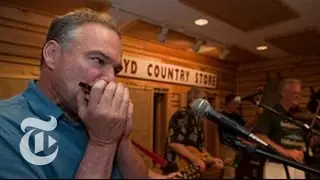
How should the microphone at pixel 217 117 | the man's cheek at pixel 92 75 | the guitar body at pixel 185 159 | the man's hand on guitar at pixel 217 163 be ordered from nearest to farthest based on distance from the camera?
1. the man's cheek at pixel 92 75
2. the microphone at pixel 217 117
3. the guitar body at pixel 185 159
4. the man's hand on guitar at pixel 217 163

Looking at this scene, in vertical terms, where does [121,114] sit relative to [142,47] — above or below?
below

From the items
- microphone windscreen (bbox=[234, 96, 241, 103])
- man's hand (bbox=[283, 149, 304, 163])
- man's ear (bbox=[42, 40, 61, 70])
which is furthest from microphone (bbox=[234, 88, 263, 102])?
man's ear (bbox=[42, 40, 61, 70])

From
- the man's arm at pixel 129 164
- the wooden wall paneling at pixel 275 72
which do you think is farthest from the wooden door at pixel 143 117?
the wooden wall paneling at pixel 275 72

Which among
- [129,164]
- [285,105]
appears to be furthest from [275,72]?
[129,164]

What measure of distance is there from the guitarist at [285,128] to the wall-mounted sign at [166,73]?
5.8 inches

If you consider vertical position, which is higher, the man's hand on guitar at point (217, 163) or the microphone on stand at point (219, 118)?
the microphone on stand at point (219, 118)

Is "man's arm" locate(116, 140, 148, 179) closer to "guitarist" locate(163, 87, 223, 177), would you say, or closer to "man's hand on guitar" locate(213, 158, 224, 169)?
"guitarist" locate(163, 87, 223, 177)

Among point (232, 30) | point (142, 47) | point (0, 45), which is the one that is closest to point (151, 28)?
point (142, 47)

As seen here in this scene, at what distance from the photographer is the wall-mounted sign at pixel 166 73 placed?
609 millimetres

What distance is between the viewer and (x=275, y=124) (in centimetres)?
62

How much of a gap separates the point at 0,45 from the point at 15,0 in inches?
3.2

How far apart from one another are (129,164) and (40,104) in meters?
0.17

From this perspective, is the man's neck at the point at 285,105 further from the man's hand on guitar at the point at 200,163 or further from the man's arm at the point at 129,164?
the man's arm at the point at 129,164

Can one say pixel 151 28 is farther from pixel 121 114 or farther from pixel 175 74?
pixel 121 114
